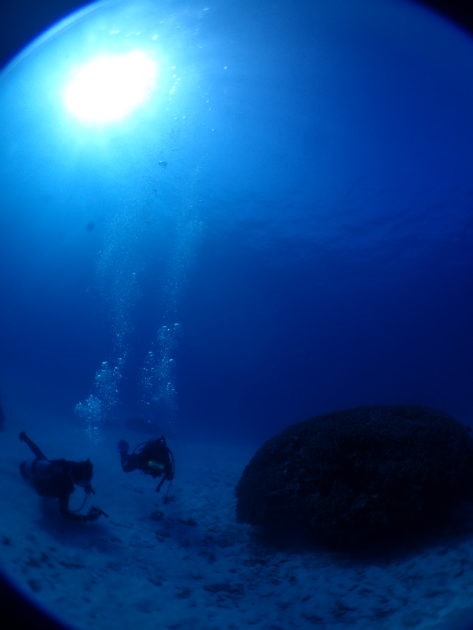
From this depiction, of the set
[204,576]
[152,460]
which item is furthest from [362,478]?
[152,460]

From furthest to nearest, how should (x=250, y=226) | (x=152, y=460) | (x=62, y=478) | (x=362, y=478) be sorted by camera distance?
(x=250, y=226) → (x=152, y=460) → (x=62, y=478) → (x=362, y=478)

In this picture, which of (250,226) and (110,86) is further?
(250,226)

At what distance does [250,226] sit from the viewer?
3431cm

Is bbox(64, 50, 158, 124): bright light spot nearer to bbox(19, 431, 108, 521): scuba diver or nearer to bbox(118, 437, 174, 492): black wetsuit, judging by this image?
bbox(118, 437, 174, 492): black wetsuit

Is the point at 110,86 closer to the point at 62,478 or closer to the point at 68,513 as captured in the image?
the point at 62,478

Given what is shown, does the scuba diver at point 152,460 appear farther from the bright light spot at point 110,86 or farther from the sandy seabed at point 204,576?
the bright light spot at point 110,86

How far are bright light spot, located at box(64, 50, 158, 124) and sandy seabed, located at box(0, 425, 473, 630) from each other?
13.4m

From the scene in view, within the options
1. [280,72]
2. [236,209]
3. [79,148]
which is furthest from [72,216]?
[280,72]

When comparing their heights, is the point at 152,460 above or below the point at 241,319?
below

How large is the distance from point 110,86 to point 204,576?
17.4 metres

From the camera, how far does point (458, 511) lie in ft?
19.2

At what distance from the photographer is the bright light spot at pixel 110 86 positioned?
13617 millimetres

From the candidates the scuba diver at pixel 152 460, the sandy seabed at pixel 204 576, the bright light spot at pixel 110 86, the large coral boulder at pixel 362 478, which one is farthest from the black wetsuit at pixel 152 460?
the bright light spot at pixel 110 86

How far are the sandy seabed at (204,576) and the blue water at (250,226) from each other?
19.2 feet
